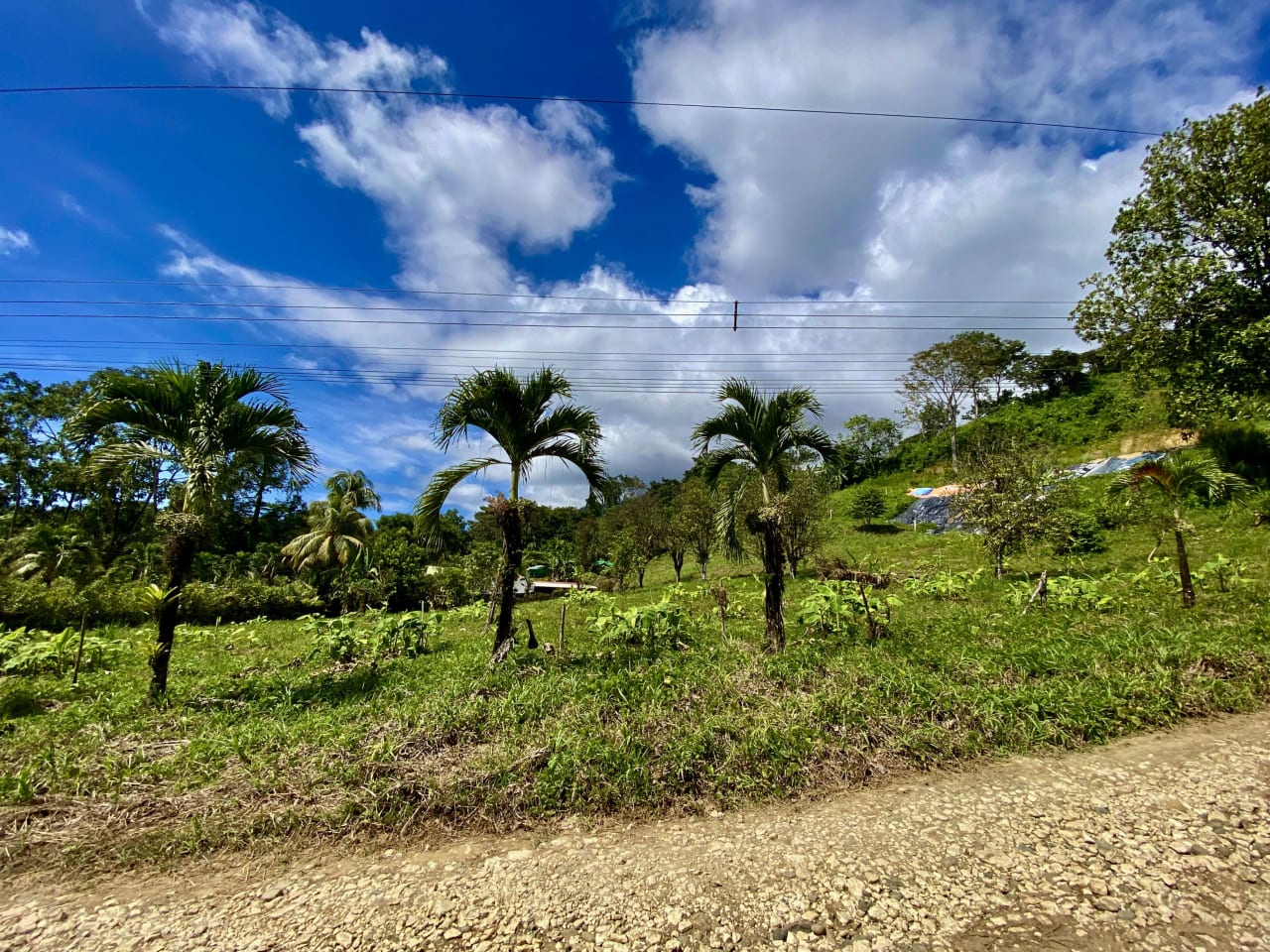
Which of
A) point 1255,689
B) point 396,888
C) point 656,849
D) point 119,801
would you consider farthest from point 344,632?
point 1255,689

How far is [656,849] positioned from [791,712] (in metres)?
2.02

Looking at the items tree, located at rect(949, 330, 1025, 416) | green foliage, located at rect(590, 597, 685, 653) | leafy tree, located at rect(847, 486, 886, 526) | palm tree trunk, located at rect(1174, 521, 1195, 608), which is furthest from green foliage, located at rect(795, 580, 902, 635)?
tree, located at rect(949, 330, 1025, 416)

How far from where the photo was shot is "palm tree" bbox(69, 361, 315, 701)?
20.4ft

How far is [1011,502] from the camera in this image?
46.4 feet

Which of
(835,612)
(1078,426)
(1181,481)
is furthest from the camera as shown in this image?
(1078,426)

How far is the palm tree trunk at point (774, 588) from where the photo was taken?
776cm

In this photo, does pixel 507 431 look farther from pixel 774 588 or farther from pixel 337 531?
pixel 337 531

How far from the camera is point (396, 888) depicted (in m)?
3.15

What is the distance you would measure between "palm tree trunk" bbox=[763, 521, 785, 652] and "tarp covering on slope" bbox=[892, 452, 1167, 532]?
1800 cm

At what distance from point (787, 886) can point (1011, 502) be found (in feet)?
48.8

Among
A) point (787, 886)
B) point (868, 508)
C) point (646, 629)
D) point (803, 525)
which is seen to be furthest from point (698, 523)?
point (787, 886)

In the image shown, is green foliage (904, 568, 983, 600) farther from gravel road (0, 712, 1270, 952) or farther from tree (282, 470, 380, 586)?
tree (282, 470, 380, 586)

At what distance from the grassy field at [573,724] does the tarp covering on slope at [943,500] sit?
60.2ft

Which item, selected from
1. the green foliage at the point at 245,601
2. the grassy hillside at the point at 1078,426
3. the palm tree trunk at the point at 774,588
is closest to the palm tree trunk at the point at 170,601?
the palm tree trunk at the point at 774,588
